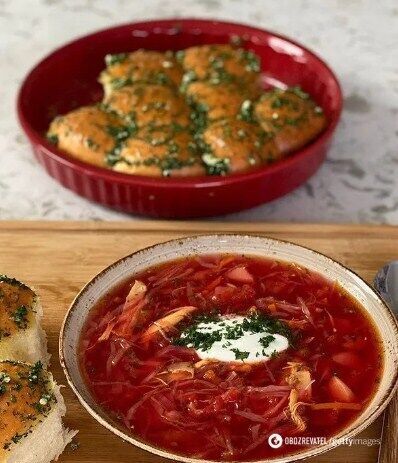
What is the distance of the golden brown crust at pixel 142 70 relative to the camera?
3293 millimetres

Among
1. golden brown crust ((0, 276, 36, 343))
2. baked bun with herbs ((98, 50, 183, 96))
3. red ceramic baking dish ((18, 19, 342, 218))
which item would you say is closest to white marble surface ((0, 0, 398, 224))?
red ceramic baking dish ((18, 19, 342, 218))

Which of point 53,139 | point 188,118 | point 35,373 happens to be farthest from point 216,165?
point 35,373

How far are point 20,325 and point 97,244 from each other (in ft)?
1.98

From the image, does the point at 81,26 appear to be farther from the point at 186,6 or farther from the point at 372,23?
the point at 372,23

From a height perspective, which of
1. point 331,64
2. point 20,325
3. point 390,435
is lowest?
point 331,64

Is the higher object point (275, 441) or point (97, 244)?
point (275, 441)

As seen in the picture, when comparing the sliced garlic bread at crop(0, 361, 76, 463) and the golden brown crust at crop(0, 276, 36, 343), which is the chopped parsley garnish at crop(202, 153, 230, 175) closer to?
the golden brown crust at crop(0, 276, 36, 343)

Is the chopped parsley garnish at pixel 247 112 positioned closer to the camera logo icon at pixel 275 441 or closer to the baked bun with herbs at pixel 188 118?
the baked bun with herbs at pixel 188 118

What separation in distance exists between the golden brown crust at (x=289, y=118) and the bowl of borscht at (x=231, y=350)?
0.76 m

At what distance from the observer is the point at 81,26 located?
418cm

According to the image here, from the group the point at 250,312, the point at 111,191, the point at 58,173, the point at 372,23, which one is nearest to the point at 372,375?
the point at 250,312

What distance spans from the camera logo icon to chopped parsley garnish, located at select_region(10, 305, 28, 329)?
0.66m

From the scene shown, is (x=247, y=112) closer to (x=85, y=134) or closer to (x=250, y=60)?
(x=250, y=60)

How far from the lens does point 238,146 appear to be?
9.32 ft
